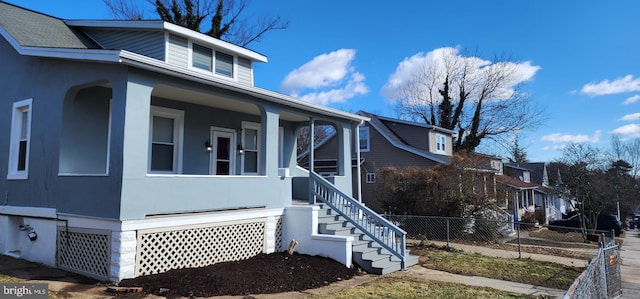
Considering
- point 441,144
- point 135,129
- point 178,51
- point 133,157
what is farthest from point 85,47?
point 441,144

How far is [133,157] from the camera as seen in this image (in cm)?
666

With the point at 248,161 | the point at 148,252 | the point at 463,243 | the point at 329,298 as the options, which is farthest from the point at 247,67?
the point at 463,243

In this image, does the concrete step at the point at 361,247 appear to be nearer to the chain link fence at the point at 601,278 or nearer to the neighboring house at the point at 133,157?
the neighboring house at the point at 133,157

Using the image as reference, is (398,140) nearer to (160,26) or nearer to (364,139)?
(364,139)

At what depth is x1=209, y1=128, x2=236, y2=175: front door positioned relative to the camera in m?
10.8

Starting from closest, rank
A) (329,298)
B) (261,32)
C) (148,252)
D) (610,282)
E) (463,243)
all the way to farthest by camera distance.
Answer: (329,298) < (148,252) < (610,282) < (463,243) < (261,32)

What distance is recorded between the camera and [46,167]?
790 cm

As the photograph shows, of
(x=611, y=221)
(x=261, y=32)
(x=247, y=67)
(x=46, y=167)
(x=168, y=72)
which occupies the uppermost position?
(x=261, y=32)

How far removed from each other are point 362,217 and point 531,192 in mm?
28597

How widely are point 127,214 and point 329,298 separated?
3.65 metres

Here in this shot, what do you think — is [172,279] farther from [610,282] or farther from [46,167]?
[610,282]

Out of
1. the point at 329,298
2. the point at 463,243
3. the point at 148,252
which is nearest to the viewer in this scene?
the point at 329,298

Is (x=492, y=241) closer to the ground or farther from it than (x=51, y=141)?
closer to the ground

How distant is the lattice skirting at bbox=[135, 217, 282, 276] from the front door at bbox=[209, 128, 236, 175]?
265cm
